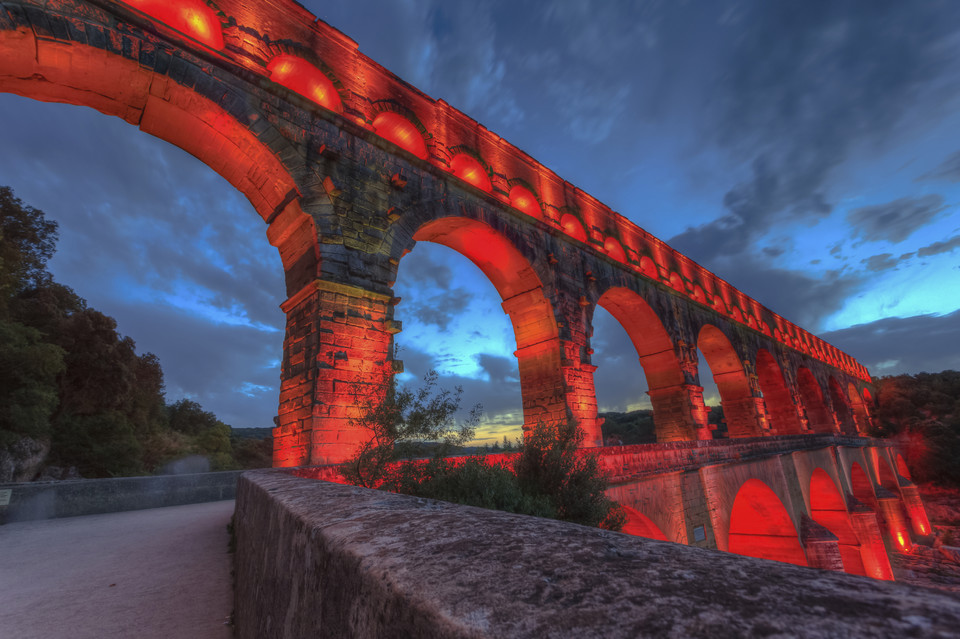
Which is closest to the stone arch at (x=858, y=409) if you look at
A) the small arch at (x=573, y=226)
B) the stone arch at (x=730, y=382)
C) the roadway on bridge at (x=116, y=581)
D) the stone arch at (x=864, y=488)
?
the stone arch at (x=864, y=488)

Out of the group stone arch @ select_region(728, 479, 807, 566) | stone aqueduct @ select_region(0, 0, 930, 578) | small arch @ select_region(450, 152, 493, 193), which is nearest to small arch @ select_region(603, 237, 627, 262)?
stone aqueduct @ select_region(0, 0, 930, 578)

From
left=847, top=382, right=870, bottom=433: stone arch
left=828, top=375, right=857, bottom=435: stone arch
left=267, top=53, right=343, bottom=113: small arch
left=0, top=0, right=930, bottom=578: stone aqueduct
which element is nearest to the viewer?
left=0, top=0, right=930, bottom=578: stone aqueduct

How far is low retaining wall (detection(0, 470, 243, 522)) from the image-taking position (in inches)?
206

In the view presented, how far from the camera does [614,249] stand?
1483cm

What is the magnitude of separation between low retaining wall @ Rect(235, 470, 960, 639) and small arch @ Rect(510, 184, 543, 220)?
11.3m

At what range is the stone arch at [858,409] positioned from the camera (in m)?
32.4

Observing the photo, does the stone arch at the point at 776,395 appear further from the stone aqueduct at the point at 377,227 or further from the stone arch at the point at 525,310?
the stone arch at the point at 525,310

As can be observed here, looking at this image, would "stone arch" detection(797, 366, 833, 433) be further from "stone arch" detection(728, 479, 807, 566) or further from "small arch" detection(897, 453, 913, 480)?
"stone arch" detection(728, 479, 807, 566)

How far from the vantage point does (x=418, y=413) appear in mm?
5113

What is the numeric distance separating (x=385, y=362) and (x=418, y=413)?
7.11 feet

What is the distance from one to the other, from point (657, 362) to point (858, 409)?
1215 inches

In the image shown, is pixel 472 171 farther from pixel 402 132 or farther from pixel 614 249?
pixel 614 249

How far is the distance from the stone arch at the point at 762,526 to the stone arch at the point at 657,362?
279 centimetres

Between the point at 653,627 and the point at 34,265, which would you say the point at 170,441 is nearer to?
the point at 34,265
